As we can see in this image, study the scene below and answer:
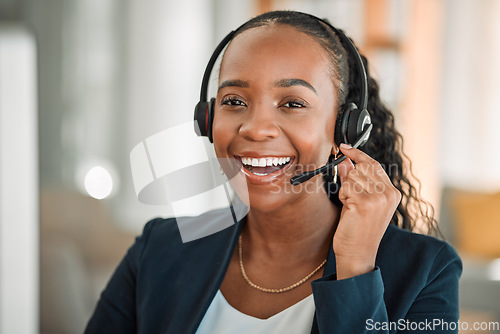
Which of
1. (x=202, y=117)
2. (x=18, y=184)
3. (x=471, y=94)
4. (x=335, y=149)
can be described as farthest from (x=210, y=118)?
(x=471, y=94)

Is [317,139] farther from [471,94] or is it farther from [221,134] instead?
[471,94]

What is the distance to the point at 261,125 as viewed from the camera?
943mm

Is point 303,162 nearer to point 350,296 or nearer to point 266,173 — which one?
point 266,173

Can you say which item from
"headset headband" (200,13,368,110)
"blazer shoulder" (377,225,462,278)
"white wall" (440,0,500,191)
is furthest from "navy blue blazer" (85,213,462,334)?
"white wall" (440,0,500,191)

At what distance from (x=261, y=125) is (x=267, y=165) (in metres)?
0.08

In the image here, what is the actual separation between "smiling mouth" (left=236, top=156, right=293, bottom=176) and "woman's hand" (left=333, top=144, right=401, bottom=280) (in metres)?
0.14

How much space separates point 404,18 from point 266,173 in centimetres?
355

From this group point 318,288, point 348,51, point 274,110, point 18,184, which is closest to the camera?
point 18,184

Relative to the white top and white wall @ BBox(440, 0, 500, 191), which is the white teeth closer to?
the white top

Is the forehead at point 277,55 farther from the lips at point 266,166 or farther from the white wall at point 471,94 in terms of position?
the white wall at point 471,94

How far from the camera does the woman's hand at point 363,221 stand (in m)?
0.85

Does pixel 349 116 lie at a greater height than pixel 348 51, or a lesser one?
lesser

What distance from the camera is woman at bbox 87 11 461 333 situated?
86 cm

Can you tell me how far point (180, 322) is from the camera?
1.00 metres
